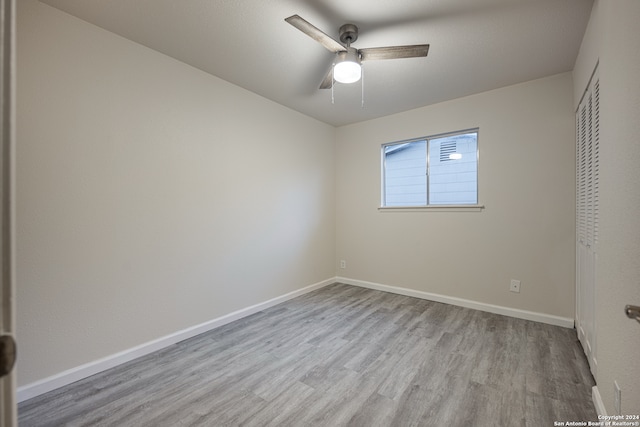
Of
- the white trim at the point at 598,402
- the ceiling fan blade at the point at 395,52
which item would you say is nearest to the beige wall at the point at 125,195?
the ceiling fan blade at the point at 395,52

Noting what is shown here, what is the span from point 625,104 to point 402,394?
1902 millimetres

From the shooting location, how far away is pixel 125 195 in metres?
2.13

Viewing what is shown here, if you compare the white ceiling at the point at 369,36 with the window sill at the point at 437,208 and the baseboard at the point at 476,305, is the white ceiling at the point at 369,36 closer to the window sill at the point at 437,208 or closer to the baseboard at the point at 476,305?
the window sill at the point at 437,208

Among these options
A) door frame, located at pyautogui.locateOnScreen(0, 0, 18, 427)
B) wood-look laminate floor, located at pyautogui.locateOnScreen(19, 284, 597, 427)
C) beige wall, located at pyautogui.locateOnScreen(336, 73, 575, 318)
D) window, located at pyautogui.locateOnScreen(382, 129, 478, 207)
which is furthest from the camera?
window, located at pyautogui.locateOnScreen(382, 129, 478, 207)

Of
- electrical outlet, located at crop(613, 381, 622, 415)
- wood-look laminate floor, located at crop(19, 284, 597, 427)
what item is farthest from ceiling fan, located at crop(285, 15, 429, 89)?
wood-look laminate floor, located at crop(19, 284, 597, 427)

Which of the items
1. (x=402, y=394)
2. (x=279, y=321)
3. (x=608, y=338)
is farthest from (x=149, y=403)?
(x=608, y=338)

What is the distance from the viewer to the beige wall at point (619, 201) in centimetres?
106

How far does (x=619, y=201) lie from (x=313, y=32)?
1.84 meters

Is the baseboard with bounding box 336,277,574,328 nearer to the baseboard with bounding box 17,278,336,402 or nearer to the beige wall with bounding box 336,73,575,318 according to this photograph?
the beige wall with bounding box 336,73,575,318

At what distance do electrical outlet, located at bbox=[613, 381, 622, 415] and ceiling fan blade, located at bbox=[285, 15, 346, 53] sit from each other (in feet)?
7.88

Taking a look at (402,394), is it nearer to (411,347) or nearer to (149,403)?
(411,347)

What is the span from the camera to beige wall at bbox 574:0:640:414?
106 centimetres

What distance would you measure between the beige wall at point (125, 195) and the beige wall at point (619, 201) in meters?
2.82

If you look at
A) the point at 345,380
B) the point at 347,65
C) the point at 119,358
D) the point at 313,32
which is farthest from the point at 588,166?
the point at 119,358
